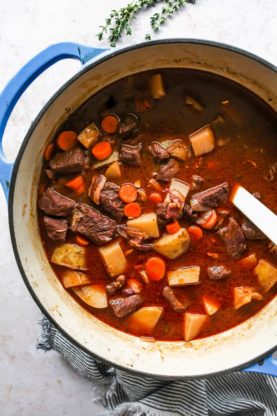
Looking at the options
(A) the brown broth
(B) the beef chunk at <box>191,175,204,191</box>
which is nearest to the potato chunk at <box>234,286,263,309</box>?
(A) the brown broth

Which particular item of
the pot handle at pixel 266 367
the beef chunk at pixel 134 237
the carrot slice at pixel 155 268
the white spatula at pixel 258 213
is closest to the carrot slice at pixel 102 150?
the beef chunk at pixel 134 237

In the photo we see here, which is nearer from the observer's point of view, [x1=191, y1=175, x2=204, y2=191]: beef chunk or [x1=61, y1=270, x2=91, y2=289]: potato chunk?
[x1=191, y1=175, x2=204, y2=191]: beef chunk

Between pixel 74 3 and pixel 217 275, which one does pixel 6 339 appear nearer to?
pixel 217 275

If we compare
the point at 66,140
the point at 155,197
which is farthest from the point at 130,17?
the point at 155,197

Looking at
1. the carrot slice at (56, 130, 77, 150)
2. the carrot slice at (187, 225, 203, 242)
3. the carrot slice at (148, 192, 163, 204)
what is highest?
the carrot slice at (56, 130, 77, 150)

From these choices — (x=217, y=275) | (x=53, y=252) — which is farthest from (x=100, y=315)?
(x=217, y=275)

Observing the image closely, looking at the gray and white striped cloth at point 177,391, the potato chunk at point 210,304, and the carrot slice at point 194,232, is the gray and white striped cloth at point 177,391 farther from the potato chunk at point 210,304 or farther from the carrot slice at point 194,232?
the carrot slice at point 194,232

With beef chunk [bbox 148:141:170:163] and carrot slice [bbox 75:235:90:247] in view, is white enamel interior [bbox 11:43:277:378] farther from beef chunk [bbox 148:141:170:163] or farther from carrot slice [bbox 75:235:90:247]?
beef chunk [bbox 148:141:170:163]
